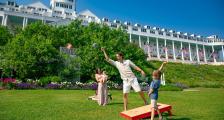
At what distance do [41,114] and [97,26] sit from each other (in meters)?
37.8

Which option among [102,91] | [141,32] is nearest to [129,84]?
[102,91]

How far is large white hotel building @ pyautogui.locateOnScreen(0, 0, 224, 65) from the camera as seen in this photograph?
83.8m

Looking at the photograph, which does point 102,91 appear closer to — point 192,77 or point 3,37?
point 3,37

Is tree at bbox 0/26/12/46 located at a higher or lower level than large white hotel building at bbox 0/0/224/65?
lower

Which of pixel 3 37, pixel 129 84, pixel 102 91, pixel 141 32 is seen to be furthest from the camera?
pixel 141 32

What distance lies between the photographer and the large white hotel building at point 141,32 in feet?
275

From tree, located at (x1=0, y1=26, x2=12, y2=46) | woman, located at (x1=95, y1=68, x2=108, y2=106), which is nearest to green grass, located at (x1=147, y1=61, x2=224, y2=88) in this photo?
tree, located at (x1=0, y1=26, x2=12, y2=46)

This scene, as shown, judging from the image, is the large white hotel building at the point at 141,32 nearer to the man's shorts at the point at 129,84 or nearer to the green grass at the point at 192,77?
the green grass at the point at 192,77

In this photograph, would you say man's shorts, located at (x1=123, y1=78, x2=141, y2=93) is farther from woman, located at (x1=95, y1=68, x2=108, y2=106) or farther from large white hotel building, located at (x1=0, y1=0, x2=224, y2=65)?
large white hotel building, located at (x1=0, y1=0, x2=224, y2=65)

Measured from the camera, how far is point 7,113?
1218cm

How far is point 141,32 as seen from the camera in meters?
111

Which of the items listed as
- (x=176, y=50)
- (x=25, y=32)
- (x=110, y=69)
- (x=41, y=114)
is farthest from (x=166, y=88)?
(x=176, y=50)

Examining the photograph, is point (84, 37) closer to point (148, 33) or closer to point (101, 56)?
point (101, 56)

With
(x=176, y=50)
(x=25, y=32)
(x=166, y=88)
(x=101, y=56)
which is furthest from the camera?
(x=176, y=50)
